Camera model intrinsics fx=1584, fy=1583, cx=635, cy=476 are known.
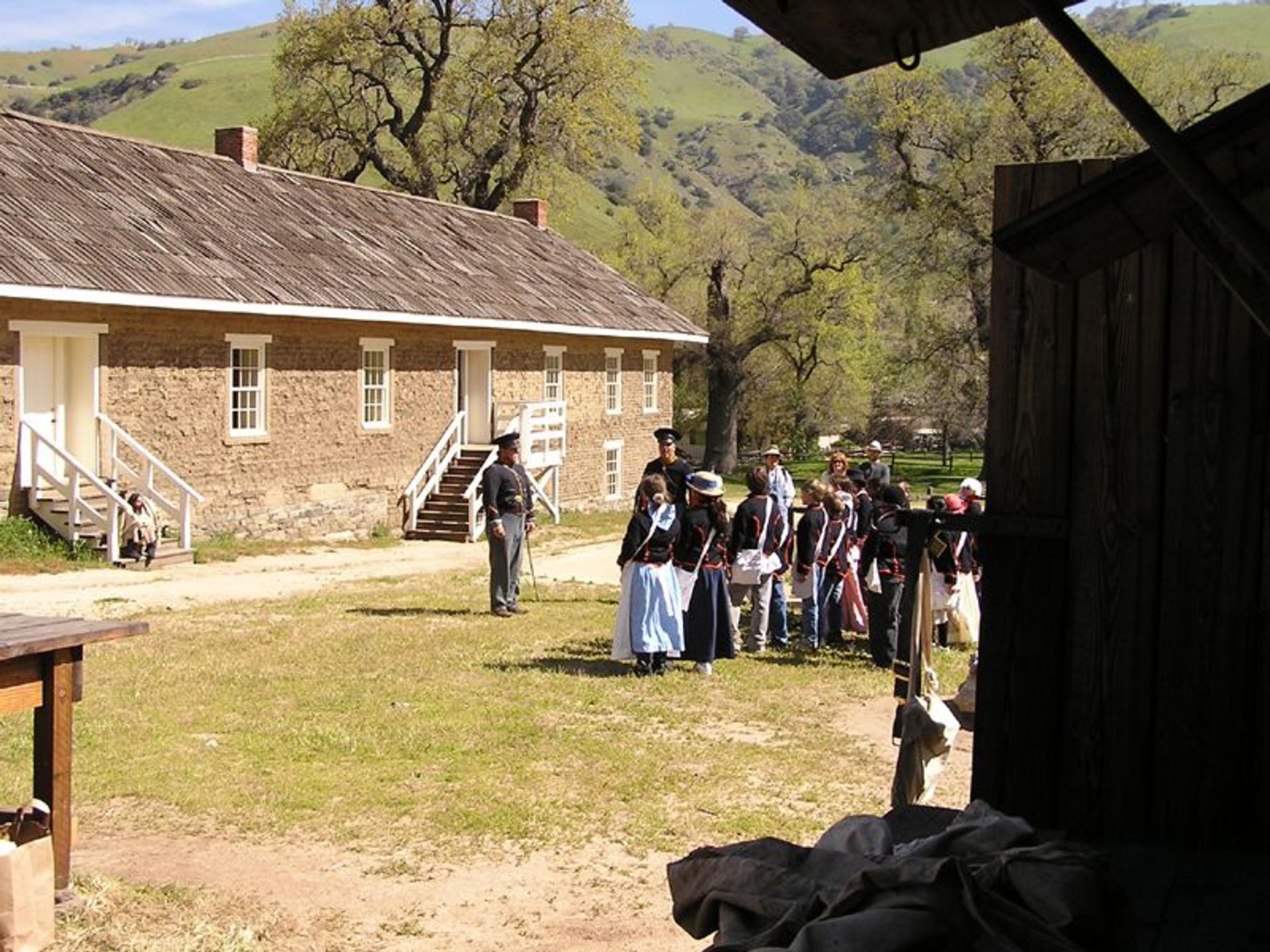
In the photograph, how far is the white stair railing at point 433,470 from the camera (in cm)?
2756

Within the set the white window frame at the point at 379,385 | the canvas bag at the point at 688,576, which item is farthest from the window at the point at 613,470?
the canvas bag at the point at 688,576

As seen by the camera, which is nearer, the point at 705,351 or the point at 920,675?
the point at 920,675

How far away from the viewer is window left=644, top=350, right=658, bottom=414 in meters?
36.1

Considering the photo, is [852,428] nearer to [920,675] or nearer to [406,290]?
[406,290]

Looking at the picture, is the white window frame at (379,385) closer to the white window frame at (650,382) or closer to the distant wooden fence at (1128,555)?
the white window frame at (650,382)

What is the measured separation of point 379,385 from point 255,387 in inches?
124

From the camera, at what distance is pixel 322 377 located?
2525cm

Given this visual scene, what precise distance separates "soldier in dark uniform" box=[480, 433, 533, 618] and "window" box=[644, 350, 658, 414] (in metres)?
19.6

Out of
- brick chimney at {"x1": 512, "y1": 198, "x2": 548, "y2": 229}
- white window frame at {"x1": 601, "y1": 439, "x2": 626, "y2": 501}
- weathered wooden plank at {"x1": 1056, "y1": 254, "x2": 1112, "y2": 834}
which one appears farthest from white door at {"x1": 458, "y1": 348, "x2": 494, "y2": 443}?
weathered wooden plank at {"x1": 1056, "y1": 254, "x2": 1112, "y2": 834}

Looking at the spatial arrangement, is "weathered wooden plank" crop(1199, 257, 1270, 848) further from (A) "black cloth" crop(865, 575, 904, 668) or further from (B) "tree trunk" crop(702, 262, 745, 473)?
(B) "tree trunk" crop(702, 262, 745, 473)

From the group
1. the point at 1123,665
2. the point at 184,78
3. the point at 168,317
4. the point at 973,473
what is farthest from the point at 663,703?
the point at 184,78

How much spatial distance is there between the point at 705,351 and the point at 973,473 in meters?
8.84

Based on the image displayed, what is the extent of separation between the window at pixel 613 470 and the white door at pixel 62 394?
14.4 metres

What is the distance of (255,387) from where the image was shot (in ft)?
78.8
